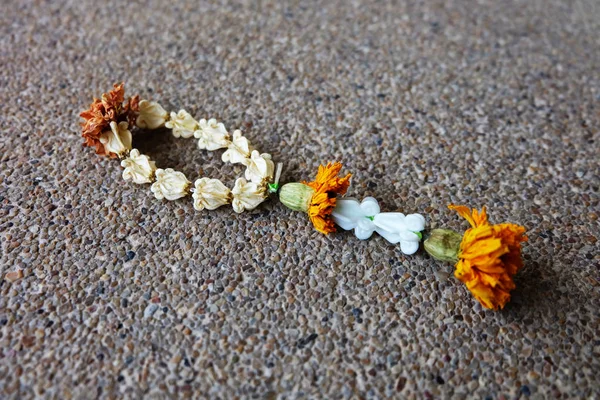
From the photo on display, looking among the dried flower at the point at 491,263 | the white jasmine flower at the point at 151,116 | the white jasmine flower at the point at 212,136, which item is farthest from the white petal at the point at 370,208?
the white jasmine flower at the point at 151,116

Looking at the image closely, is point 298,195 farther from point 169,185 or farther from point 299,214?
point 169,185

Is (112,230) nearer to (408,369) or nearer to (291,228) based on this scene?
(291,228)

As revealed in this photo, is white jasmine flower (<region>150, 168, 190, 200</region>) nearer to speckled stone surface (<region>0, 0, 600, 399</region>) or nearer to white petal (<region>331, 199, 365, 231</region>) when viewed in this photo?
speckled stone surface (<region>0, 0, 600, 399</region>)

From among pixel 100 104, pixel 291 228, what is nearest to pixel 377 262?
pixel 291 228

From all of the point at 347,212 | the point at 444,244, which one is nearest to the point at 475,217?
the point at 444,244

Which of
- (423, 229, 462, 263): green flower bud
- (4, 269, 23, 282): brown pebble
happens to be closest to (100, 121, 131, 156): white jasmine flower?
(4, 269, 23, 282): brown pebble

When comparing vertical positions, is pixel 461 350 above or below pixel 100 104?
below
